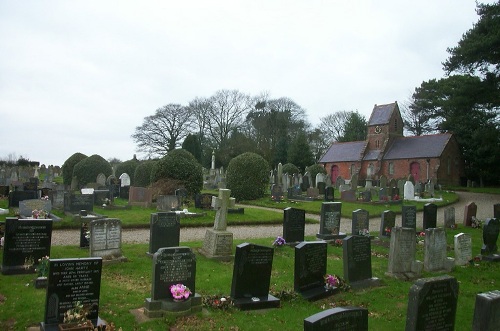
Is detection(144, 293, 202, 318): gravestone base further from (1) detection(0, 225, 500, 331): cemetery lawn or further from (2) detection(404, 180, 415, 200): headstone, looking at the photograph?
(2) detection(404, 180, 415, 200): headstone

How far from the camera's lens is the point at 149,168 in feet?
94.9

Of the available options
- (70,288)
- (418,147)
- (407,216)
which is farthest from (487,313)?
(418,147)

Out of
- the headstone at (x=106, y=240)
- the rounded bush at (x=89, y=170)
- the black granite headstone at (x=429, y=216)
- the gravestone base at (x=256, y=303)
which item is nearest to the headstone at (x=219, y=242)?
the headstone at (x=106, y=240)

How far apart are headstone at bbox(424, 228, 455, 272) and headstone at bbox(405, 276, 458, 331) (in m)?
4.81

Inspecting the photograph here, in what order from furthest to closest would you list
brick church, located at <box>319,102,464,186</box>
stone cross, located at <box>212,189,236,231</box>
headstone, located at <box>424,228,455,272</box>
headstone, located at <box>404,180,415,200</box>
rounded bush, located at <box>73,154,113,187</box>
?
brick church, located at <box>319,102,464,186</box> < headstone, located at <box>404,180,415,200</box> < rounded bush, located at <box>73,154,113,187</box> < stone cross, located at <box>212,189,236,231</box> < headstone, located at <box>424,228,455,272</box>

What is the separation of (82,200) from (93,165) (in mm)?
13699

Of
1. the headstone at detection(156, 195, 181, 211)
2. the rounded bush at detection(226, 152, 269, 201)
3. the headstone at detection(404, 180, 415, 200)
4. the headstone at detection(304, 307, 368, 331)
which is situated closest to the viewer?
the headstone at detection(304, 307, 368, 331)

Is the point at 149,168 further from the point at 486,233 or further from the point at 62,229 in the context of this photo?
the point at 486,233

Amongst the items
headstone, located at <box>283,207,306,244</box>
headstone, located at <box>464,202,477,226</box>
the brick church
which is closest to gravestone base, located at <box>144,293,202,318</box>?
headstone, located at <box>283,207,306,244</box>

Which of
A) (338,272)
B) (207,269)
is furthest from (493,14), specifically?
(207,269)

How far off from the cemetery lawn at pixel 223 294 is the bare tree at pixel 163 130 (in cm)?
5032

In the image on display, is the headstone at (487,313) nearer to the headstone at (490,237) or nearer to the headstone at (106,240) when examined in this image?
the headstone at (106,240)

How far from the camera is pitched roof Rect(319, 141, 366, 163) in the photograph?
5444 cm

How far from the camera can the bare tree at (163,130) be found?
60500mm
